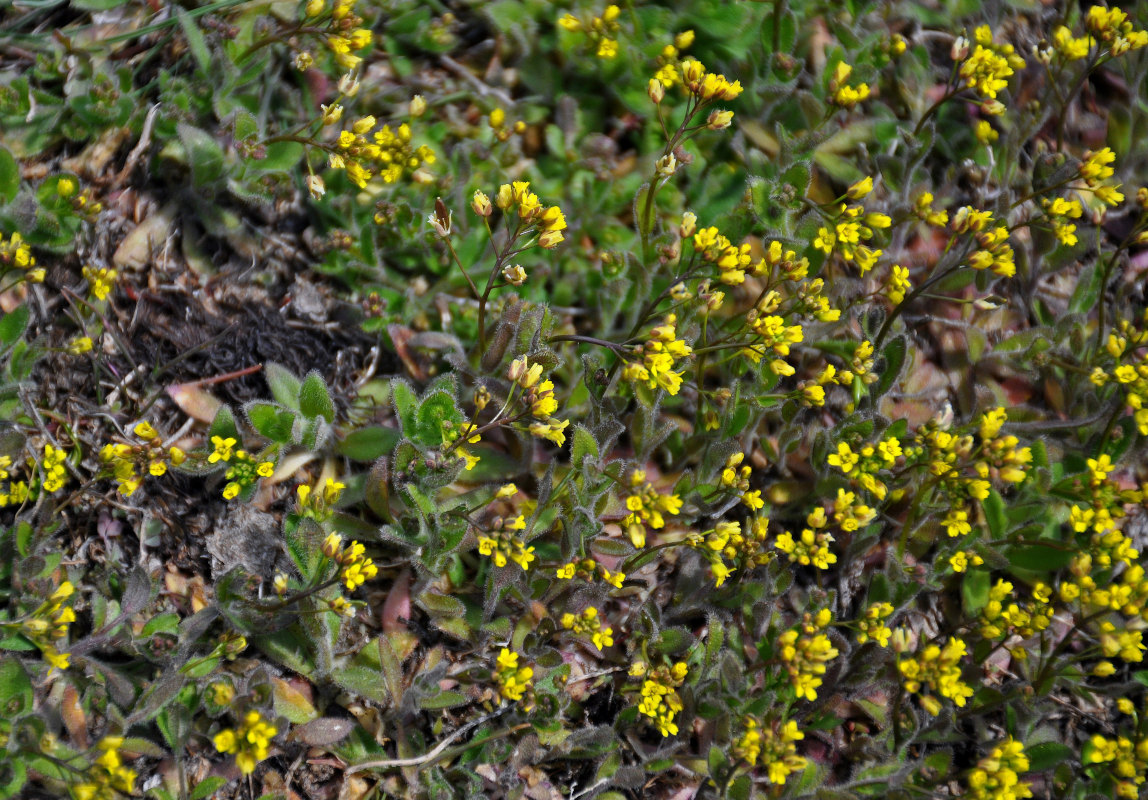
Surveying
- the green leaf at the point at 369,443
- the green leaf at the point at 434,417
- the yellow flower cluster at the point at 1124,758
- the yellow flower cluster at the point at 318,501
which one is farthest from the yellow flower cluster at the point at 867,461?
the yellow flower cluster at the point at 318,501

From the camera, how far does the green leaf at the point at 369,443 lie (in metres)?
3.70

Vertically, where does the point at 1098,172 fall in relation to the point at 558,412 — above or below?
above

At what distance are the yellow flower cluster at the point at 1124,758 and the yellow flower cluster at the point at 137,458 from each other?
3805 millimetres

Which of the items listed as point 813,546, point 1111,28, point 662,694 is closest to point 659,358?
point 813,546

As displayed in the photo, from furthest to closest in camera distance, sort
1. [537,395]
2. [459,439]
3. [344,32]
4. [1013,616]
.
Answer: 1. [344,32]
2. [1013,616]
3. [459,439]
4. [537,395]

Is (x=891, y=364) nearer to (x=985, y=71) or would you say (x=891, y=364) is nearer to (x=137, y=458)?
(x=985, y=71)

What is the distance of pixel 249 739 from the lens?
2988 millimetres

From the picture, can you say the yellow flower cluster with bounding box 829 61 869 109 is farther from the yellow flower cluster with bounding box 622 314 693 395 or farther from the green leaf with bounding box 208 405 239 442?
the green leaf with bounding box 208 405 239 442

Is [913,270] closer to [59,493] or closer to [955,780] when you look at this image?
[955,780]

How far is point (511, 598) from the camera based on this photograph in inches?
146

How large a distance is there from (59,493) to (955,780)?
4.01 m

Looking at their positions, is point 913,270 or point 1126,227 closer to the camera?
point 913,270

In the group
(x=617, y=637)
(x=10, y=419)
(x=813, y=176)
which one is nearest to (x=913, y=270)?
(x=813, y=176)

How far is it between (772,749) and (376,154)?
286cm
